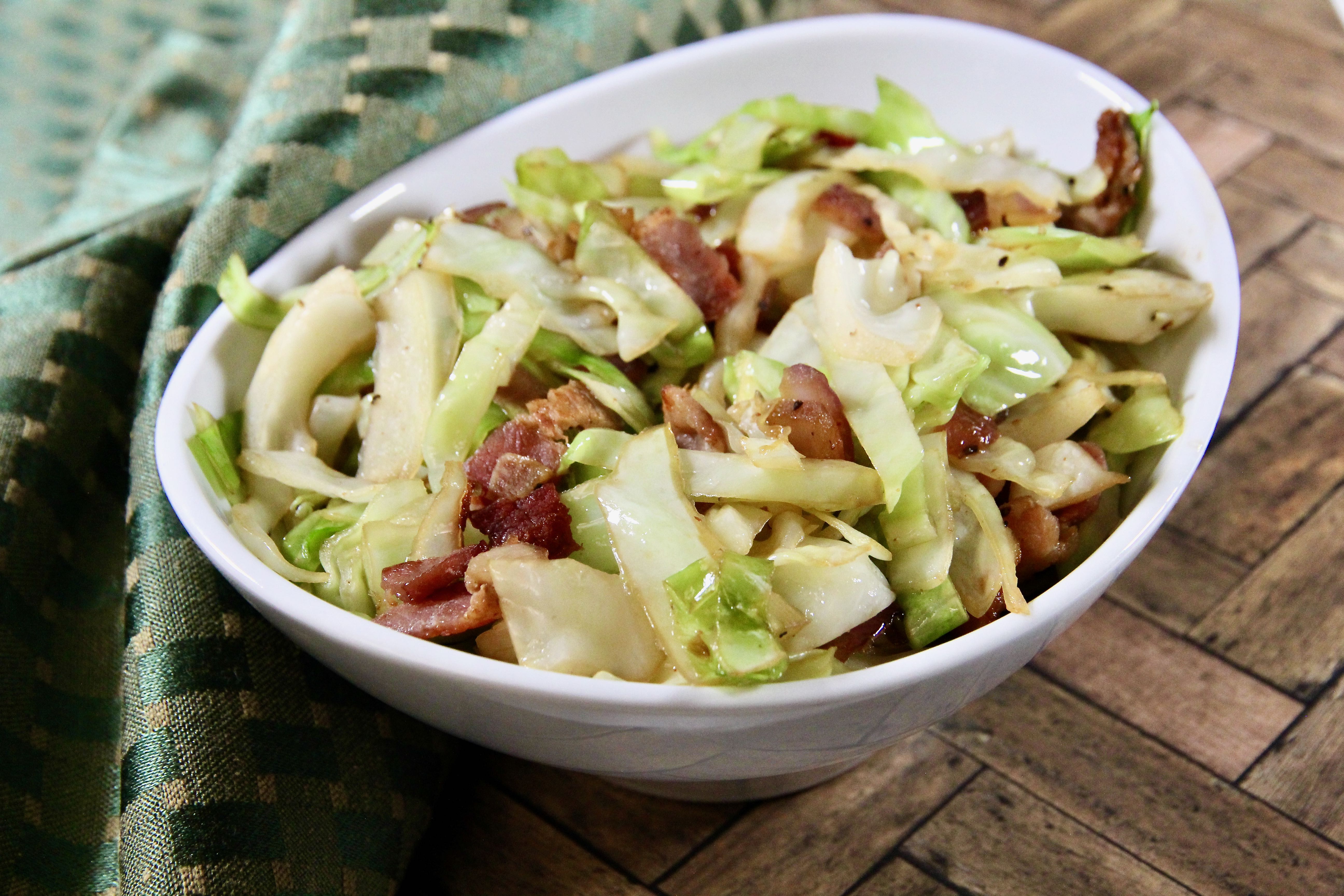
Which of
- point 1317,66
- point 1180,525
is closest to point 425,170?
point 1180,525

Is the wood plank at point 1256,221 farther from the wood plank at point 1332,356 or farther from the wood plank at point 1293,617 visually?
the wood plank at point 1293,617

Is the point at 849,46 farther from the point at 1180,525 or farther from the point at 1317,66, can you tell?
the point at 1317,66

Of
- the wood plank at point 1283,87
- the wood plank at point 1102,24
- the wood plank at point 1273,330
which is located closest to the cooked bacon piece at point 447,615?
the wood plank at point 1273,330

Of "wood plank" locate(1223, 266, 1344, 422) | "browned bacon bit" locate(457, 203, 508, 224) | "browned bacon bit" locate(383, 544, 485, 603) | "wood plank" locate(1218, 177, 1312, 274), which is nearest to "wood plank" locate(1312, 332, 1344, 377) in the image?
"wood plank" locate(1223, 266, 1344, 422)

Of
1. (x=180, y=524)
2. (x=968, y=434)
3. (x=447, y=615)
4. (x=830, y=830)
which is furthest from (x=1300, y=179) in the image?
(x=180, y=524)

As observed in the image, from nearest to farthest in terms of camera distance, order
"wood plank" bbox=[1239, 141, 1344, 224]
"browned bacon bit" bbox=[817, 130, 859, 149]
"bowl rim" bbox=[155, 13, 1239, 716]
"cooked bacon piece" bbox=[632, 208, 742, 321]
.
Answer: "bowl rim" bbox=[155, 13, 1239, 716], "cooked bacon piece" bbox=[632, 208, 742, 321], "browned bacon bit" bbox=[817, 130, 859, 149], "wood plank" bbox=[1239, 141, 1344, 224]

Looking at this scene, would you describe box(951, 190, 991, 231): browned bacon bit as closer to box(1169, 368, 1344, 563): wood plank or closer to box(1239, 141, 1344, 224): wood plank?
box(1169, 368, 1344, 563): wood plank
